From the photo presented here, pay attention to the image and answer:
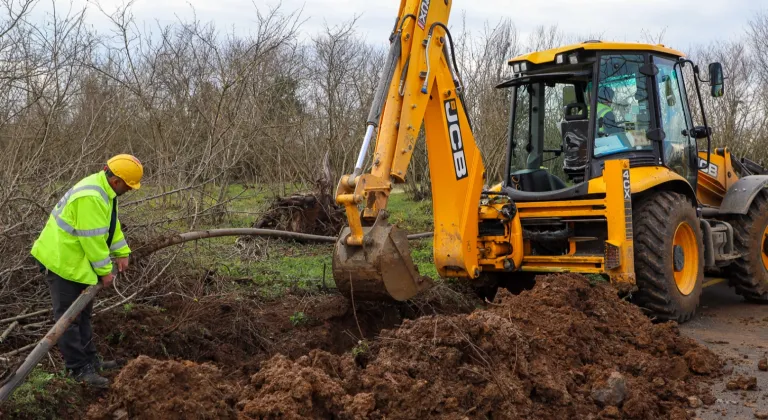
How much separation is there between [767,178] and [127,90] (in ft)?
30.1

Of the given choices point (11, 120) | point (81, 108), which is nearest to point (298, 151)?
point (81, 108)

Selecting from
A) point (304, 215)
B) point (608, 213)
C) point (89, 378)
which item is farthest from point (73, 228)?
point (304, 215)

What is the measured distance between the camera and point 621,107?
22.5ft

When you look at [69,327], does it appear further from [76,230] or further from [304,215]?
[304,215]

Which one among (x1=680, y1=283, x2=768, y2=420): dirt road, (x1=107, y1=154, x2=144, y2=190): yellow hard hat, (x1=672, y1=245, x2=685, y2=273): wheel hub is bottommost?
(x1=680, y1=283, x2=768, y2=420): dirt road

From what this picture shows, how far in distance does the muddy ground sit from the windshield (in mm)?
1436

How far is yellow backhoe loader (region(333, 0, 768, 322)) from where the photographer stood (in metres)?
5.75

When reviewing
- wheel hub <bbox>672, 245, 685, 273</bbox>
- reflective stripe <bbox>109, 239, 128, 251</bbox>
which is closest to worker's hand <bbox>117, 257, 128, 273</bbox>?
reflective stripe <bbox>109, 239, 128, 251</bbox>

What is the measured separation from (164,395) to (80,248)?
153 cm

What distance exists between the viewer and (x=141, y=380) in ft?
12.2

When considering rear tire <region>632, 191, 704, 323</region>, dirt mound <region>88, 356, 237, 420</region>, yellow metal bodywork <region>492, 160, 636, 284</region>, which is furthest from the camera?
rear tire <region>632, 191, 704, 323</region>

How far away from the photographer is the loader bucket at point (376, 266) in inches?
213

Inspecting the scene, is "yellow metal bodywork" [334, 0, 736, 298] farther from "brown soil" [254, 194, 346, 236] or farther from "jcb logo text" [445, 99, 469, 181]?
"brown soil" [254, 194, 346, 236]

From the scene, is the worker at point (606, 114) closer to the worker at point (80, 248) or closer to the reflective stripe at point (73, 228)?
the worker at point (80, 248)
